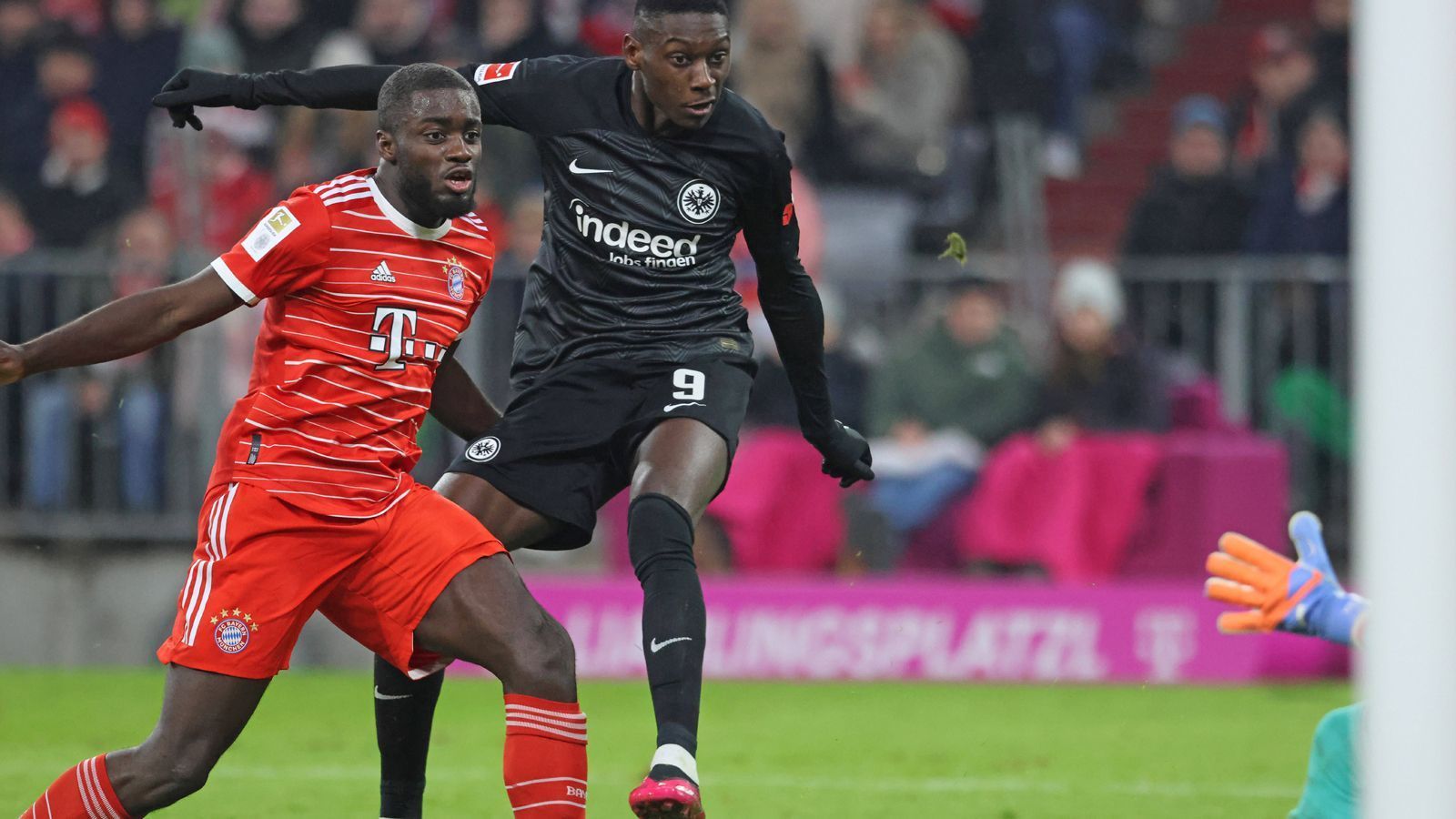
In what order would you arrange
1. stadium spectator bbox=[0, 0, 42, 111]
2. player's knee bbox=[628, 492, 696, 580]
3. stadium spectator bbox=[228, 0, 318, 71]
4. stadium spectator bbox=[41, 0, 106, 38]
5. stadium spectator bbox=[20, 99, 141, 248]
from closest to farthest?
player's knee bbox=[628, 492, 696, 580] < stadium spectator bbox=[20, 99, 141, 248] < stadium spectator bbox=[228, 0, 318, 71] < stadium spectator bbox=[0, 0, 42, 111] < stadium spectator bbox=[41, 0, 106, 38]

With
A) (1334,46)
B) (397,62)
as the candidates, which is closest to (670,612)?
(397,62)

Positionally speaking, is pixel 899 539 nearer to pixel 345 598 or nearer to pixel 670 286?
pixel 670 286

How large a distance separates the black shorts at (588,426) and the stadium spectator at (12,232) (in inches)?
286

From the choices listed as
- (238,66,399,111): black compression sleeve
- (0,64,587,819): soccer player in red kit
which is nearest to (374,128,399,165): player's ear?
(0,64,587,819): soccer player in red kit

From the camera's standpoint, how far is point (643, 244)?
5.54 meters

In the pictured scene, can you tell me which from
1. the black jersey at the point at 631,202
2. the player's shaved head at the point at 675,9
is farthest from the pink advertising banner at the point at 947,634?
the player's shaved head at the point at 675,9

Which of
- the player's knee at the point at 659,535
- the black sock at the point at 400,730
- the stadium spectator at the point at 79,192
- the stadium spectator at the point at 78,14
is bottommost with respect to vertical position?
the black sock at the point at 400,730

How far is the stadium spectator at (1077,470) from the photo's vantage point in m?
10.5

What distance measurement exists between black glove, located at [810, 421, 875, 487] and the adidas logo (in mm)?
1546

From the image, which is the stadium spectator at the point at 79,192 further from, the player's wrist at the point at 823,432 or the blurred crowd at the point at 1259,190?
the player's wrist at the point at 823,432

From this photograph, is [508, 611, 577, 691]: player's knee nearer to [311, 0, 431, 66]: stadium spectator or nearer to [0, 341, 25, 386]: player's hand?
[0, 341, 25, 386]: player's hand

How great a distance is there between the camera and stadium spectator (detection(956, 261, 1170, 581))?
1045 centimetres

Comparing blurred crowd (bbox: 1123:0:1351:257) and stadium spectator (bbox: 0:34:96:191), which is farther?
stadium spectator (bbox: 0:34:96:191)

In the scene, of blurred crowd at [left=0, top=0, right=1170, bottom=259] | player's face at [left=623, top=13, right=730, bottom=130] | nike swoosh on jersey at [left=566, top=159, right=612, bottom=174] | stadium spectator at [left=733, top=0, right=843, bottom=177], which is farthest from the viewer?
stadium spectator at [left=733, top=0, right=843, bottom=177]
